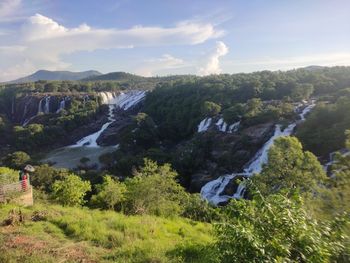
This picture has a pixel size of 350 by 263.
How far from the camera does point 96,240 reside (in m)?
11.1

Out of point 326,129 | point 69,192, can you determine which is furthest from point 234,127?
point 69,192

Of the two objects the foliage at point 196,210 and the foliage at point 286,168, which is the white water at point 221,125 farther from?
the foliage at point 196,210

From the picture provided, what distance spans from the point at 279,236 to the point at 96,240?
6966 mm

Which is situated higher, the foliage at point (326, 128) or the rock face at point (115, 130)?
the foliage at point (326, 128)

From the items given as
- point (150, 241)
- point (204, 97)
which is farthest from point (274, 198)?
point (204, 97)

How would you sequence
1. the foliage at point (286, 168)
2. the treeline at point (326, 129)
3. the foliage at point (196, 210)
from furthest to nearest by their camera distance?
1. the treeline at point (326, 129)
2. the foliage at point (286, 168)
3. the foliage at point (196, 210)

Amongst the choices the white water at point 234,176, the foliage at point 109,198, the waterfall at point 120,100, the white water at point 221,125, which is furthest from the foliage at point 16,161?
the foliage at point 109,198

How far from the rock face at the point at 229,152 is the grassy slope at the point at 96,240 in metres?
25.5

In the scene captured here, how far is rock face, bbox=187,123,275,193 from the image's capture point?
40031 millimetres

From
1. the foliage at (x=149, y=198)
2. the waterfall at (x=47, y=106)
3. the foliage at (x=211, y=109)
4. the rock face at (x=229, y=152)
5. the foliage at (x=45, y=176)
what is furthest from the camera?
the waterfall at (x=47, y=106)

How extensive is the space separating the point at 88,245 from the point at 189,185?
3090cm

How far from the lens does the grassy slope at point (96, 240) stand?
364 inches

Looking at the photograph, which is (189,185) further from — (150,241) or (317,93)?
(317,93)

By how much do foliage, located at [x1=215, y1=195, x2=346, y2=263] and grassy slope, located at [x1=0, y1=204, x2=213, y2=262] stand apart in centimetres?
347
